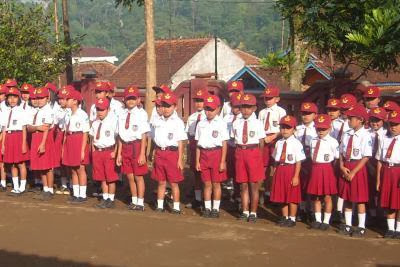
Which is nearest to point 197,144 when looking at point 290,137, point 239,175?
point 239,175

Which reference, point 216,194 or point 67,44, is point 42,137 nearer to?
point 216,194

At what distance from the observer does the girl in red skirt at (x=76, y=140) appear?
9016 mm

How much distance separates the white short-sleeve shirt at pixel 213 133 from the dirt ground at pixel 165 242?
1053 mm

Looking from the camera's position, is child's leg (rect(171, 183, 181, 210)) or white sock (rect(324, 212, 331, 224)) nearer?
white sock (rect(324, 212, 331, 224))

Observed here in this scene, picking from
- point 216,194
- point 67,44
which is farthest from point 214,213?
Answer: point 67,44

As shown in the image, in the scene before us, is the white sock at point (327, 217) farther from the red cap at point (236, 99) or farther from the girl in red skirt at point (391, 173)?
the red cap at point (236, 99)

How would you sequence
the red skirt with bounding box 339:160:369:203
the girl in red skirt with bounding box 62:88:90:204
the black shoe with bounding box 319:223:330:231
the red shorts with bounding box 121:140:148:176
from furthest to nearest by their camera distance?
the girl in red skirt with bounding box 62:88:90:204 < the red shorts with bounding box 121:140:148:176 < the black shoe with bounding box 319:223:330:231 < the red skirt with bounding box 339:160:369:203

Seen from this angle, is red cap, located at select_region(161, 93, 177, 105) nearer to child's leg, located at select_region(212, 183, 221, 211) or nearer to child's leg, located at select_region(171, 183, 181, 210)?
child's leg, located at select_region(171, 183, 181, 210)

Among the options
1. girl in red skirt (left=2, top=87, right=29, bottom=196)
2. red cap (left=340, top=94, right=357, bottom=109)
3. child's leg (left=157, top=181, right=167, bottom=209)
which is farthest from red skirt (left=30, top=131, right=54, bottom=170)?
red cap (left=340, top=94, right=357, bottom=109)

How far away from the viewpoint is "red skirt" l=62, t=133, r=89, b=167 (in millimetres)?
9055

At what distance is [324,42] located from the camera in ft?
27.2

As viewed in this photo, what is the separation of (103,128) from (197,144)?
1443mm

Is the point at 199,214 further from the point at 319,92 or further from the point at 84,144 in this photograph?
the point at 319,92

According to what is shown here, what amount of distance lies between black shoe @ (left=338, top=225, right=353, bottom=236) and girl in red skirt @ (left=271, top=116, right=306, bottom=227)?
2.12 feet
